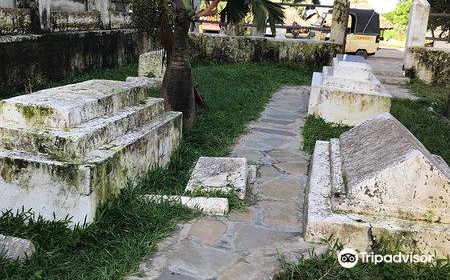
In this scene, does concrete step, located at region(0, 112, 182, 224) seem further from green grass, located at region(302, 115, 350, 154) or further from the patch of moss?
green grass, located at region(302, 115, 350, 154)

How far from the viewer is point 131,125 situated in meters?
4.12

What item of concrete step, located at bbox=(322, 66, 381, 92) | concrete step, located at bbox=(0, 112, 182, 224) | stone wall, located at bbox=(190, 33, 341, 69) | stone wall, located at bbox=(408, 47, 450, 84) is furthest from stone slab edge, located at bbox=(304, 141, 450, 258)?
stone wall, located at bbox=(408, 47, 450, 84)

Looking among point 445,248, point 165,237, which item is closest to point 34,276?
point 165,237

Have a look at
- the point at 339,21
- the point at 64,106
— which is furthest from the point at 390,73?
the point at 64,106

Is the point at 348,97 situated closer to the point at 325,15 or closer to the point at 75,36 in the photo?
the point at 75,36

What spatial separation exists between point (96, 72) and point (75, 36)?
1071mm

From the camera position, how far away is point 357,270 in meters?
2.88

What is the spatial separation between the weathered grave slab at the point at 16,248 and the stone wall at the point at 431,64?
12.4m

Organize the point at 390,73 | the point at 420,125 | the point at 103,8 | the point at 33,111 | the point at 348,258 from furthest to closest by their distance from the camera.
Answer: the point at 390,73, the point at 103,8, the point at 420,125, the point at 33,111, the point at 348,258

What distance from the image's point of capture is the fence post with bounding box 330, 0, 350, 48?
1259 cm

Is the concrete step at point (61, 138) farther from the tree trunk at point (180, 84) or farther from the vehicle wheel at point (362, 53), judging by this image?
the vehicle wheel at point (362, 53)

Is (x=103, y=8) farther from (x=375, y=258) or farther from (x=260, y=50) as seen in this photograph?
(x=375, y=258)

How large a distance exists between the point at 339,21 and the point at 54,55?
761 centimetres

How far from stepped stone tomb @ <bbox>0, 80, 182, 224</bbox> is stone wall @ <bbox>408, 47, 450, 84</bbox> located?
11.1 meters
